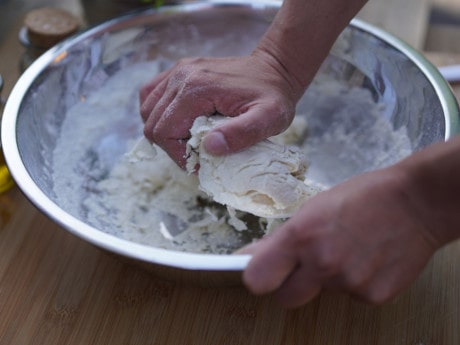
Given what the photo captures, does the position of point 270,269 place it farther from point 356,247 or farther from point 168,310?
point 168,310

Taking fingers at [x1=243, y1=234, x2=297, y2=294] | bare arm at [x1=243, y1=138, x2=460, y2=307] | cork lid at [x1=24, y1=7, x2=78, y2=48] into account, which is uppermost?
bare arm at [x1=243, y1=138, x2=460, y2=307]

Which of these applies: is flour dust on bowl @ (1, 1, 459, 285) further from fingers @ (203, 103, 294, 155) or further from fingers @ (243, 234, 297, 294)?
fingers @ (243, 234, 297, 294)

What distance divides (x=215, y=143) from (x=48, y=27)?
0.61 meters

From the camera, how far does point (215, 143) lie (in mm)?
762

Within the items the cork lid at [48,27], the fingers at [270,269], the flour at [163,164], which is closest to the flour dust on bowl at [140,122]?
the flour at [163,164]

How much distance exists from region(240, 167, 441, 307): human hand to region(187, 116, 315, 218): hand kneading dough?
232 mm

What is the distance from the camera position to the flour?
3.00 ft

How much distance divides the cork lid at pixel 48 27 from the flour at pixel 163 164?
0.16 m

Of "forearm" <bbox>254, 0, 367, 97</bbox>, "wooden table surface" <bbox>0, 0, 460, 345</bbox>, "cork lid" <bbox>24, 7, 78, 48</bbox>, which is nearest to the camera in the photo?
"wooden table surface" <bbox>0, 0, 460, 345</bbox>

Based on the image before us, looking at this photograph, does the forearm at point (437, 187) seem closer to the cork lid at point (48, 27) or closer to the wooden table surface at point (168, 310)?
the wooden table surface at point (168, 310)

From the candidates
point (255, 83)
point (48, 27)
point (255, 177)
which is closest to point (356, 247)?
point (255, 177)

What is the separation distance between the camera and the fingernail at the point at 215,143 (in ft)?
2.49

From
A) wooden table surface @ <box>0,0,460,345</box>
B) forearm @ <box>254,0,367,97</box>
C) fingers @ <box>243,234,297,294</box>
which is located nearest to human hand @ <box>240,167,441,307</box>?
fingers @ <box>243,234,297,294</box>

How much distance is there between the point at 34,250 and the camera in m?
0.86
